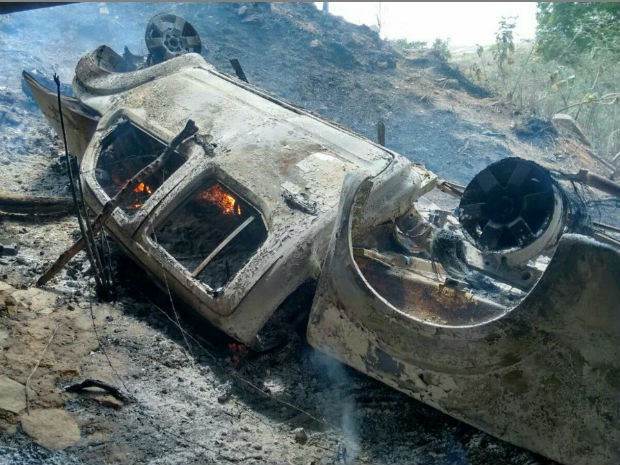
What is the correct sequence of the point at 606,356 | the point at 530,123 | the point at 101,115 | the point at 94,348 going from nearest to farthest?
the point at 606,356
the point at 94,348
the point at 101,115
the point at 530,123

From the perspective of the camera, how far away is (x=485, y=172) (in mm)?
4281

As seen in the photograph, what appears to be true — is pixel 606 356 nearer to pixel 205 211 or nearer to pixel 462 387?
pixel 462 387

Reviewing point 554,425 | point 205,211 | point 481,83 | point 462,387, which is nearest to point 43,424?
point 205,211

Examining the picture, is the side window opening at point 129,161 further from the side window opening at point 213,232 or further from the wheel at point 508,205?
the wheel at point 508,205

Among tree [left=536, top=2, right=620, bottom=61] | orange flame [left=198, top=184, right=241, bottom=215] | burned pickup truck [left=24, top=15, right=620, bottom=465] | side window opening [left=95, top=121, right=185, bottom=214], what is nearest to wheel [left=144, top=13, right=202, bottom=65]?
burned pickup truck [left=24, top=15, right=620, bottom=465]

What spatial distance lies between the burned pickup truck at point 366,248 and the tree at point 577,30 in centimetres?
900

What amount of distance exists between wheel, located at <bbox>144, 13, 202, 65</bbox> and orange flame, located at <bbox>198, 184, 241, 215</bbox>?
2932 millimetres

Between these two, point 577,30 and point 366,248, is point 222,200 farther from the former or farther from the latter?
point 577,30

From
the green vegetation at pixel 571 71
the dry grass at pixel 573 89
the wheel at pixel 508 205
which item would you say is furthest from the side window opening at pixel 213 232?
the green vegetation at pixel 571 71

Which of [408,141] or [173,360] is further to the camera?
[408,141]

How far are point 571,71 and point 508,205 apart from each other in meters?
9.68

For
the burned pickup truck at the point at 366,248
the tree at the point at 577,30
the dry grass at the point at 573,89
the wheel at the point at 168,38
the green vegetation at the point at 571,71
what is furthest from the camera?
the tree at the point at 577,30

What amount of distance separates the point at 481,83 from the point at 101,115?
1002 cm

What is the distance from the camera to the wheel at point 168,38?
21.5ft
